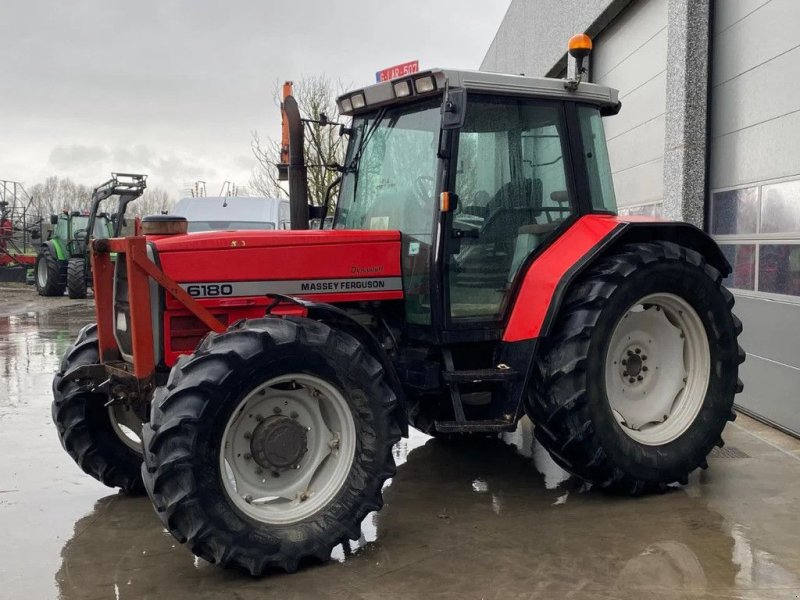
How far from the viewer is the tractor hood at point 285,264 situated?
4.25 m

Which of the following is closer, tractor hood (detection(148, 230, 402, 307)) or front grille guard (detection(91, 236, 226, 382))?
front grille guard (detection(91, 236, 226, 382))

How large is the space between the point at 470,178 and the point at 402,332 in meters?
Result: 0.96

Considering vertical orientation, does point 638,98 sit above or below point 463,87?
above

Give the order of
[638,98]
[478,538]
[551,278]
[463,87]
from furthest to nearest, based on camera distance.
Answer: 1. [638,98]
2. [551,278]
3. [463,87]
4. [478,538]

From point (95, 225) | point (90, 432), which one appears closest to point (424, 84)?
point (90, 432)

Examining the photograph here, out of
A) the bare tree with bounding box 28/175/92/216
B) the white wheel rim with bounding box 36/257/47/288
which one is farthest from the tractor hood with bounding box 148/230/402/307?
the bare tree with bounding box 28/175/92/216

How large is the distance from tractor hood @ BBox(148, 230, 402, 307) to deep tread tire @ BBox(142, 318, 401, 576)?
0.47 metres

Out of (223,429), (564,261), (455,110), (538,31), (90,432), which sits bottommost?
(90,432)

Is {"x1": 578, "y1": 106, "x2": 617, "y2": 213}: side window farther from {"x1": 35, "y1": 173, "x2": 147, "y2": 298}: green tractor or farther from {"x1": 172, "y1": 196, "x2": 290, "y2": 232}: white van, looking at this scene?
{"x1": 35, "y1": 173, "x2": 147, "y2": 298}: green tractor

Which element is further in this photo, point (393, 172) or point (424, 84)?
point (393, 172)

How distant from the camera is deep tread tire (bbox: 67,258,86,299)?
1970cm

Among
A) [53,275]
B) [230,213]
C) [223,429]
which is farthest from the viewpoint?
[53,275]

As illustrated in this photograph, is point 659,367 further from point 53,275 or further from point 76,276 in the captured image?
point 53,275

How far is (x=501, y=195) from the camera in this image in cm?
479
